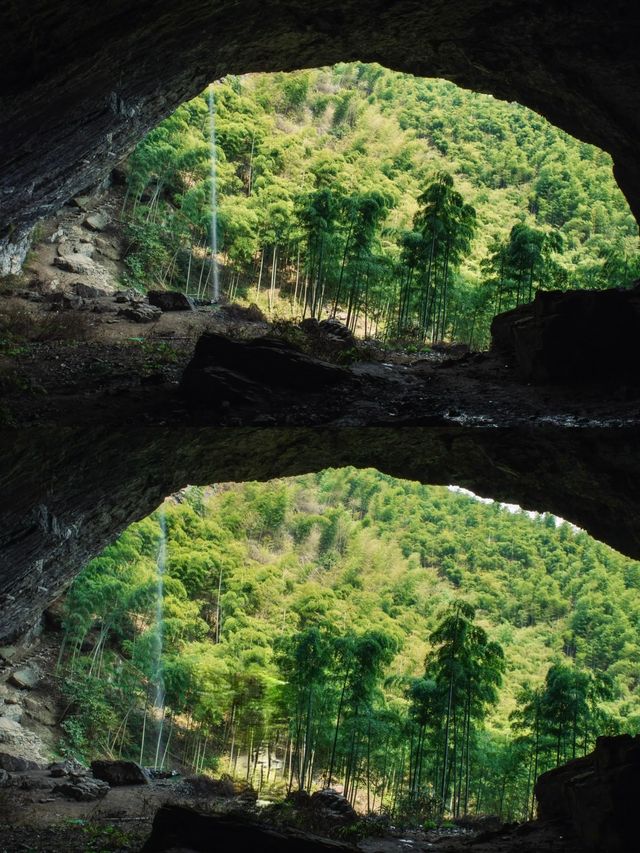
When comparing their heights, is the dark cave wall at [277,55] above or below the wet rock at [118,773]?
above

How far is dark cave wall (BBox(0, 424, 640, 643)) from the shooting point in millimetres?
11219

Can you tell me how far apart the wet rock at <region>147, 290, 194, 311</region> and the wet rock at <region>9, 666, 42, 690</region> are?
45.7 ft

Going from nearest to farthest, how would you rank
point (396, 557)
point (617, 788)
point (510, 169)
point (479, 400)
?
point (617, 788) < point (479, 400) < point (396, 557) < point (510, 169)

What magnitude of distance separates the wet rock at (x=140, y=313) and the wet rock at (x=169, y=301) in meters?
1.54

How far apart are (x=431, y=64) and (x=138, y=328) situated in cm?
1043

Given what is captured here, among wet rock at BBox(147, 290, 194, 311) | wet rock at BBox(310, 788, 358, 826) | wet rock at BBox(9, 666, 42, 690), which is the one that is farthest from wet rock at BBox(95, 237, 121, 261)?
wet rock at BBox(310, 788, 358, 826)

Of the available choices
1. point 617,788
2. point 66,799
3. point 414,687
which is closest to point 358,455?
point 617,788

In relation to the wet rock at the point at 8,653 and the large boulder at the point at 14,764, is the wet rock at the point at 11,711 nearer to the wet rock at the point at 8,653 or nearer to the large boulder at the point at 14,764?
the wet rock at the point at 8,653

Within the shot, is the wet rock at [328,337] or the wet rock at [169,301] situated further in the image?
the wet rock at [169,301]

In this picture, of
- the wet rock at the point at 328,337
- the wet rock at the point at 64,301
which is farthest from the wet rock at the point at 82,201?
the wet rock at the point at 328,337

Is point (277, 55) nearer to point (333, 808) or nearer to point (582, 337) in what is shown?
point (582, 337)

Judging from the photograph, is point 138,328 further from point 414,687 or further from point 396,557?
point 396,557

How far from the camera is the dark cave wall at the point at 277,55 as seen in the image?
1202cm

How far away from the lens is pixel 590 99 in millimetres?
13477
